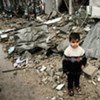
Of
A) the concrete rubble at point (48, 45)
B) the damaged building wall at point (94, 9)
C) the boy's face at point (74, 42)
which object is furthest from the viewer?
the damaged building wall at point (94, 9)

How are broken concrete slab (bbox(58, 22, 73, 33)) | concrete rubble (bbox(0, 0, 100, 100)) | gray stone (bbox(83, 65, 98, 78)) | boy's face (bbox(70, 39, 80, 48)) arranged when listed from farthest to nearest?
broken concrete slab (bbox(58, 22, 73, 33)), concrete rubble (bbox(0, 0, 100, 100)), gray stone (bbox(83, 65, 98, 78)), boy's face (bbox(70, 39, 80, 48))

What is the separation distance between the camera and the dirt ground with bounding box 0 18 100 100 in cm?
528

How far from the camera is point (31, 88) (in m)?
5.63

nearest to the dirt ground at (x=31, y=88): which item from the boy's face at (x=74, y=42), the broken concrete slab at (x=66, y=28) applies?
the boy's face at (x=74, y=42)

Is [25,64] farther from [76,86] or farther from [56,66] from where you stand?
[76,86]

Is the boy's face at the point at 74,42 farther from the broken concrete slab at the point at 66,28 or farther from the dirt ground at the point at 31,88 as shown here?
the broken concrete slab at the point at 66,28

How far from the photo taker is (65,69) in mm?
4965

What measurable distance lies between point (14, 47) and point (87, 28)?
6.21 ft

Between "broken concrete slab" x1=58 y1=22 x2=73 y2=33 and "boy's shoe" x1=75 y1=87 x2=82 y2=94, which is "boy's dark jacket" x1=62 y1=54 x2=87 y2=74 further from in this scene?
"broken concrete slab" x1=58 y1=22 x2=73 y2=33

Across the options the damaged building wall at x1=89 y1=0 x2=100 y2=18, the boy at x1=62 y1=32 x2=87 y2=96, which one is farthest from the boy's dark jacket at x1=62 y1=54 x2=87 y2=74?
the damaged building wall at x1=89 y1=0 x2=100 y2=18

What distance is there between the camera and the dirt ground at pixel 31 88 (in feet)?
17.3

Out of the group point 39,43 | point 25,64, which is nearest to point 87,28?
point 39,43

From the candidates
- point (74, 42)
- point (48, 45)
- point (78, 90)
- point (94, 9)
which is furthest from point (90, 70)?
point (94, 9)

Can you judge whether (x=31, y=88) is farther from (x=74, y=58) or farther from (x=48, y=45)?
(x=48, y=45)
